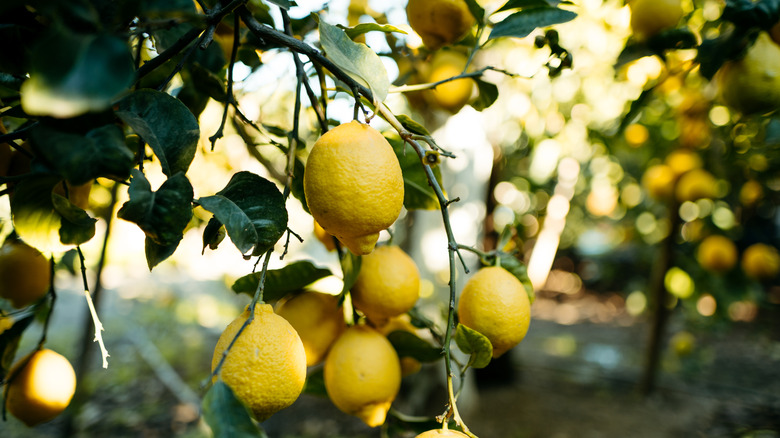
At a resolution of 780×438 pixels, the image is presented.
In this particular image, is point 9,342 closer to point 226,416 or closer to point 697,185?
point 226,416

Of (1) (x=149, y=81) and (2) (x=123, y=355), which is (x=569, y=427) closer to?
(1) (x=149, y=81)

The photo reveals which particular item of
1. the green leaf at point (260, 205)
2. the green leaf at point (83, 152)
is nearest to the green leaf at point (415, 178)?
the green leaf at point (260, 205)

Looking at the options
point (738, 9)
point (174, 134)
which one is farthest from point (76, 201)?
point (738, 9)

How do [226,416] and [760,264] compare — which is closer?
[226,416]

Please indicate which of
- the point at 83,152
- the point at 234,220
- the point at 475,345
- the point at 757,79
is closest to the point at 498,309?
the point at 475,345

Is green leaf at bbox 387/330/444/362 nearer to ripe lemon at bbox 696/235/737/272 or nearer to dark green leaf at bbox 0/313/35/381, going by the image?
dark green leaf at bbox 0/313/35/381

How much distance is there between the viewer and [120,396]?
8.07 ft

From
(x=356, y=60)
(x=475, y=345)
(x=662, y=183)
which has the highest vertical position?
(x=662, y=183)

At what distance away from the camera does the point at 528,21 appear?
23.3 inches

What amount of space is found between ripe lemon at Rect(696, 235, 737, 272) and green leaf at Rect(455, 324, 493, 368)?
183 cm

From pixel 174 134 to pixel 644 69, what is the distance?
169 centimetres

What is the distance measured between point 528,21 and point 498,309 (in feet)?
1.26

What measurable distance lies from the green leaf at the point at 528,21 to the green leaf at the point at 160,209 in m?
0.47

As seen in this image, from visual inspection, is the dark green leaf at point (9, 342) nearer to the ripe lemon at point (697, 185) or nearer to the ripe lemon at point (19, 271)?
the ripe lemon at point (19, 271)
